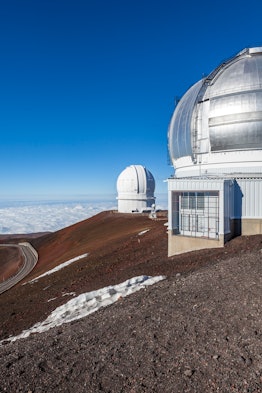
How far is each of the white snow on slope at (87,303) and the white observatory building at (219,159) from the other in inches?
230

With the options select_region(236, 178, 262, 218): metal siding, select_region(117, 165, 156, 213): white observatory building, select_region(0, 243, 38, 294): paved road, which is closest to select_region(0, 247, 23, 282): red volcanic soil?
select_region(0, 243, 38, 294): paved road

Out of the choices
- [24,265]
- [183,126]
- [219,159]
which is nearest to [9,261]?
[24,265]

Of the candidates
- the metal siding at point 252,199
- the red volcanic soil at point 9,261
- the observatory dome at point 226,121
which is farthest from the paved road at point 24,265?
the metal siding at point 252,199

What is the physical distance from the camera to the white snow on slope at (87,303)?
1016cm

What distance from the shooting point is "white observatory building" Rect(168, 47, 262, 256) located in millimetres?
17078

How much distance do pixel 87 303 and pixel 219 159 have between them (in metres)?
11.9

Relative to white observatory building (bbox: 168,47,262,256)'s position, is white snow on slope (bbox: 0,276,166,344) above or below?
below

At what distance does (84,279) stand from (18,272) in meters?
16.6

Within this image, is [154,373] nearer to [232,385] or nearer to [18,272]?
[232,385]

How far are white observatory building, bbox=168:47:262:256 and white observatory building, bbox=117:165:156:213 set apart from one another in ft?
103

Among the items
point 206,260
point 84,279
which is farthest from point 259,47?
point 84,279

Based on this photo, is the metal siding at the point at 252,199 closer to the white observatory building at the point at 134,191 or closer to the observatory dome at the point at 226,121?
the observatory dome at the point at 226,121

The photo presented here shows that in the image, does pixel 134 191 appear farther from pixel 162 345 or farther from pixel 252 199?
pixel 162 345

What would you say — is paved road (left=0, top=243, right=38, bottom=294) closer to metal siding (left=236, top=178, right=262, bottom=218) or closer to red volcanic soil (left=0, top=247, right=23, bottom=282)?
red volcanic soil (left=0, top=247, right=23, bottom=282)
